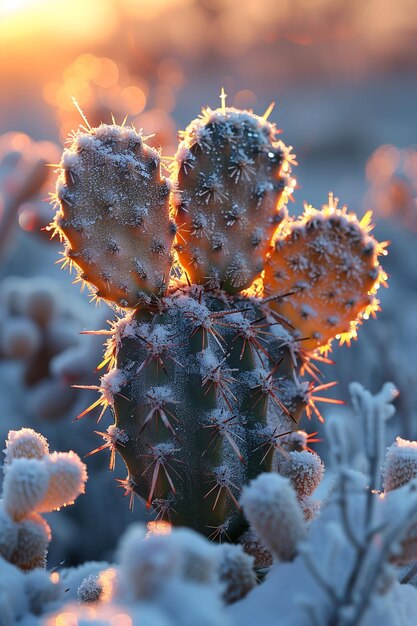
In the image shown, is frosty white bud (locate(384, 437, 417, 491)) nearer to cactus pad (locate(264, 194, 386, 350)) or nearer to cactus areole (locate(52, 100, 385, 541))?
cactus areole (locate(52, 100, 385, 541))

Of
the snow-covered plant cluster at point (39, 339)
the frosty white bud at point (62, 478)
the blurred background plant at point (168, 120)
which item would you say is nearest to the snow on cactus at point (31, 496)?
the frosty white bud at point (62, 478)

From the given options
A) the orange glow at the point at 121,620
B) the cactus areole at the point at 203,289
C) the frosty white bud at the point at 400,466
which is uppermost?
the cactus areole at the point at 203,289

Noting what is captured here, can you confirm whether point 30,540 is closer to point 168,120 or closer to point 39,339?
point 39,339

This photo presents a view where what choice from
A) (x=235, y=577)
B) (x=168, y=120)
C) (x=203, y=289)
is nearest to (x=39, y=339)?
(x=168, y=120)

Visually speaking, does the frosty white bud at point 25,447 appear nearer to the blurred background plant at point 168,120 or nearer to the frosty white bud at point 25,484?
the frosty white bud at point 25,484

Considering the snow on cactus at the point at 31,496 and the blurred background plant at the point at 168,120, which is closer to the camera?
the snow on cactus at the point at 31,496

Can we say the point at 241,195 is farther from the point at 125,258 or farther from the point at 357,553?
the point at 357,553
